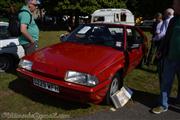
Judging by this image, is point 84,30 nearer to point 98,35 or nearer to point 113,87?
point 98,35

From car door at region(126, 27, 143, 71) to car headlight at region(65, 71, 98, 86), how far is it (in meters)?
1.69

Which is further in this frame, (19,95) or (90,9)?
(90,9)

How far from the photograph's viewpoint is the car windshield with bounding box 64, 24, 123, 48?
657 centimetres

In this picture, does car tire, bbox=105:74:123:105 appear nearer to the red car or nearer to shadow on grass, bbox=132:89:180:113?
the red car

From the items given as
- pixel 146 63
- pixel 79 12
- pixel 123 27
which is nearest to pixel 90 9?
pixel 79 12

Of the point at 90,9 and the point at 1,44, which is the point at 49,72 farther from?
the point at 90,9

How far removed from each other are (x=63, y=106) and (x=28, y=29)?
1.86 metres

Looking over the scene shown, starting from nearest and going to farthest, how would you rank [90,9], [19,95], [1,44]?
1. [19,95]
2. [1,44]
3. [90,9]

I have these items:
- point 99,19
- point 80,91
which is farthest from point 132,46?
point 99,19

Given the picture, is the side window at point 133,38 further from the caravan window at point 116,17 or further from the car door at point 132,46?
the caravan window at point 116,17

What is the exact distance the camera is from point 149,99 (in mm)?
6266

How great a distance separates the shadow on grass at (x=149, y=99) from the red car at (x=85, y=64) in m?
0.50

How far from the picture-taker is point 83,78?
5109 mm

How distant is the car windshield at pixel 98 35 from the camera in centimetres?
657
